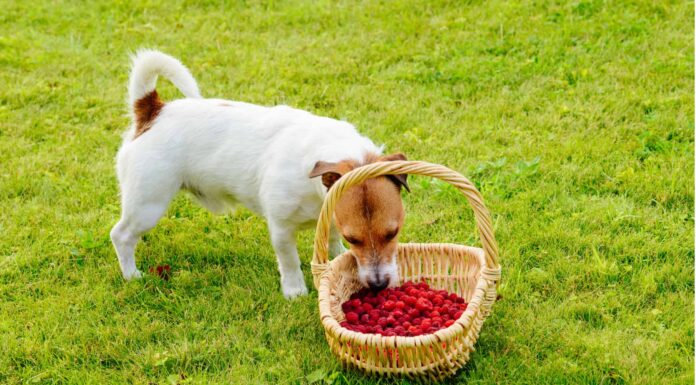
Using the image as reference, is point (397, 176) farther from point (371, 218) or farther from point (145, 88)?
point (145, 88)

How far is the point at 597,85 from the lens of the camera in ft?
23.8

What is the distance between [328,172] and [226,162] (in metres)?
1.11

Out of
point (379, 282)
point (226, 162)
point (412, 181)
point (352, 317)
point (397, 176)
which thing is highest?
point (397, 176)

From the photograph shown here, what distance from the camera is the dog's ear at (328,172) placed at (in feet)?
13.4

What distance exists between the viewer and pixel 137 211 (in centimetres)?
Result: 496

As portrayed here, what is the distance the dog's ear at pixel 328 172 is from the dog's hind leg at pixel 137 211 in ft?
4.05

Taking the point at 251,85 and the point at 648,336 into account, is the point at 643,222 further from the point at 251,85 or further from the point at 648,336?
the point at 251,85

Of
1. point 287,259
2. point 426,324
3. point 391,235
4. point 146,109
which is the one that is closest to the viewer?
point 426,324

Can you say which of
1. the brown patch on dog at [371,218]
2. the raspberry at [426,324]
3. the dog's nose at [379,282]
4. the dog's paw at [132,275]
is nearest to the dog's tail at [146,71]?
the dog's paw at [132,275]

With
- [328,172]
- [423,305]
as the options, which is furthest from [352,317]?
[328,172]

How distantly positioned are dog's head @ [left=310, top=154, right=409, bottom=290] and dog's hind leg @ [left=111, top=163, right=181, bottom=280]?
4.07 feet

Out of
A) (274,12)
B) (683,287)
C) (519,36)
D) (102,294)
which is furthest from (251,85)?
(683,287)

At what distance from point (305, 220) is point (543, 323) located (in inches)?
58.1

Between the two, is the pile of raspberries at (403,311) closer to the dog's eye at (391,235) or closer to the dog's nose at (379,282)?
the dog's nose at (379,282)
